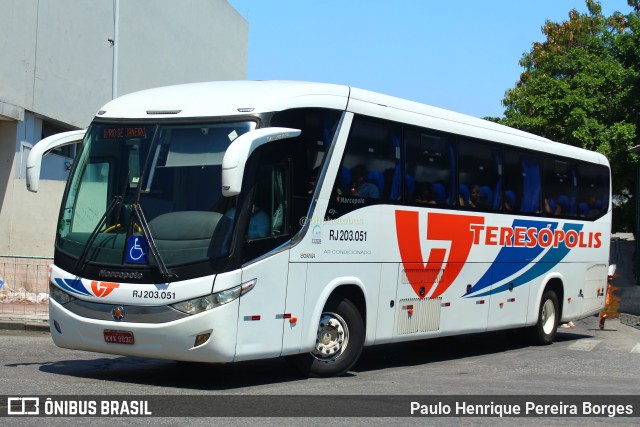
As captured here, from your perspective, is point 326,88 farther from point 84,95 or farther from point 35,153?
point 84,95

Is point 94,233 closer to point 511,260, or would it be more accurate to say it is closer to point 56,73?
point 511,260

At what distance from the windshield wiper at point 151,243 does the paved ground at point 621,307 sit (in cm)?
717

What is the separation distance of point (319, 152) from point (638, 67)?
22941mm

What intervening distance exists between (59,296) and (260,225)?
237 centimetres

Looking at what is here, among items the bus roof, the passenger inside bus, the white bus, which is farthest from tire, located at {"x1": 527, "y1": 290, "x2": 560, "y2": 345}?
the passenger inside bus

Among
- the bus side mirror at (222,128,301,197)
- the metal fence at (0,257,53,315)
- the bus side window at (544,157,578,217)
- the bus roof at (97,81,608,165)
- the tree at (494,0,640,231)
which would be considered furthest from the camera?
the tree at (494,0,640,231)

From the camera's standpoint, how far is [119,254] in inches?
394

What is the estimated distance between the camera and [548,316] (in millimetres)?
16922

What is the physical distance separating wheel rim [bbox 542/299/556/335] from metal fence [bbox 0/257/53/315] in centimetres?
925

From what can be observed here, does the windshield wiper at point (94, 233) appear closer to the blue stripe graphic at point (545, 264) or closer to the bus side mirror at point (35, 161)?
the bus side mirror at point (35, 161)

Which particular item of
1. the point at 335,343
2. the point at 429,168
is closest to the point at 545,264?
the point at 429,168

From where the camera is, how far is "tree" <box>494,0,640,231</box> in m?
29.8

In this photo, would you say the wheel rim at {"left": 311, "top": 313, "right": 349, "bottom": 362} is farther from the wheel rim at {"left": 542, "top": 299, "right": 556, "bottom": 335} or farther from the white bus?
the wheel rim at {"left": 542, "top": 299, "right": 556, "bottom": 335}

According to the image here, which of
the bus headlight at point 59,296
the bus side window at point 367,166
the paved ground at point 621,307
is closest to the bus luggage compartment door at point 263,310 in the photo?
the bus side window at point 367,166
